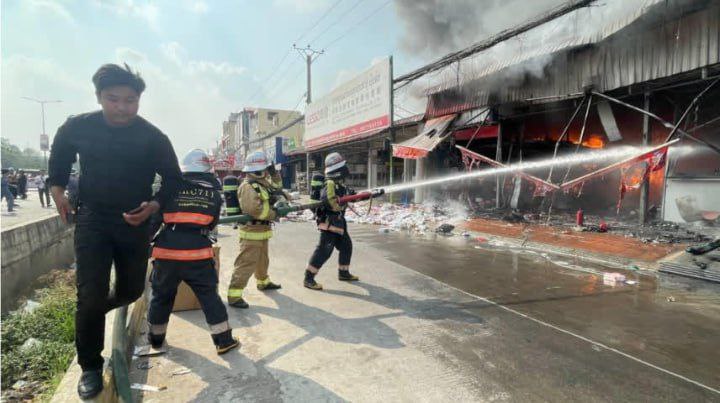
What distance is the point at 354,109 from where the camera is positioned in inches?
674

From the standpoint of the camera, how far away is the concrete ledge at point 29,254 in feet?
23.2

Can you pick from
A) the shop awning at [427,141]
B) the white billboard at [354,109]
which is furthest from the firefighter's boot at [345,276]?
the white billboard at [354,109]

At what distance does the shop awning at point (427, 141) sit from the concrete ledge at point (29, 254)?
9426mm

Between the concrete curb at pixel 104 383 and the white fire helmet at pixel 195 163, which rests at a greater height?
the white fire helmet at pixel 195 163

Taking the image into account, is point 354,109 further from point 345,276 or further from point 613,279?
point 613,279

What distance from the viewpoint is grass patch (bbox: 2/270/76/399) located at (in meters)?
3.39

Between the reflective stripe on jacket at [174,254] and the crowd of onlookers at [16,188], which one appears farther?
the crowd of onlookers at [16,188]

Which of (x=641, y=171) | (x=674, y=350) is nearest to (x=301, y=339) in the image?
(x=674, y=350)

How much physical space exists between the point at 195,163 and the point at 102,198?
3.32 ft

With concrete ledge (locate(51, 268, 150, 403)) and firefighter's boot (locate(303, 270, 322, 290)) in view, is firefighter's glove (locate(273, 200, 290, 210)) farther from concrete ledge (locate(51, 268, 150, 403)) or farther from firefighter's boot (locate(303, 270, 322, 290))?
concrete ledge (locate(51, 268, 150, 403))

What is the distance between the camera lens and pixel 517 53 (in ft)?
33.4

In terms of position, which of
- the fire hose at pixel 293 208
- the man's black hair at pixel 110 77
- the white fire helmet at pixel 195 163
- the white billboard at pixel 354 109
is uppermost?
the white billboard at pixel 354 109

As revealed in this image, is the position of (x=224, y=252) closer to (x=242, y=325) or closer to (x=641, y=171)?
(x=242, y=325)

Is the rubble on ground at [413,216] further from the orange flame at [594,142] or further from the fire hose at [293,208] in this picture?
Answer: the fire hose at [293,208]
